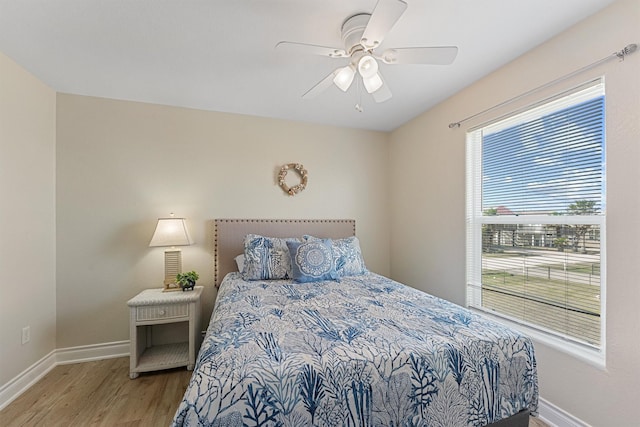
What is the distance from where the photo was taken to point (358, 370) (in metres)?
1.04

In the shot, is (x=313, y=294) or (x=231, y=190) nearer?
(x=313, y=294)

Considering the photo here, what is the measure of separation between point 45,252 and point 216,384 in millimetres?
2489

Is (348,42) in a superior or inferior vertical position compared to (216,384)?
superior

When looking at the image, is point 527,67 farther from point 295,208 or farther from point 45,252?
point 45,252

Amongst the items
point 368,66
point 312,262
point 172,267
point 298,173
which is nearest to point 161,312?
point 172,267

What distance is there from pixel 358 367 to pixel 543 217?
171cm

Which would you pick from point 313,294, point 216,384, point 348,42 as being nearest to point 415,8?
point 348,42

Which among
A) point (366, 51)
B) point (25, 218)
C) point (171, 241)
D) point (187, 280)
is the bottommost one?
point (187, 280)

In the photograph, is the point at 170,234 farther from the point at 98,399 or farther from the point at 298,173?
the point at 298,173

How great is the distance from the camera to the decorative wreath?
123 inches

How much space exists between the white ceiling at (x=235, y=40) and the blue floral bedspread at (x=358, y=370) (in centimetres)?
170

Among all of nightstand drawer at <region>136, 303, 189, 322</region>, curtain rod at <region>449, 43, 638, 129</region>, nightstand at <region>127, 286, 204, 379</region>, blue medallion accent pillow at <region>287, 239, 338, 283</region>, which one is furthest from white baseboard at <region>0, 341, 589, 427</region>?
curtain rod at <region>449, 43, 638, 129</region>

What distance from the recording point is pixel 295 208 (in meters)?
3.21

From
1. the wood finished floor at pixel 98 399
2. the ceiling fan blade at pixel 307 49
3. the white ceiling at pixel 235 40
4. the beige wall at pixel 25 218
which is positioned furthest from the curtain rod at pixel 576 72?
the beige wall at pixel 25 218
